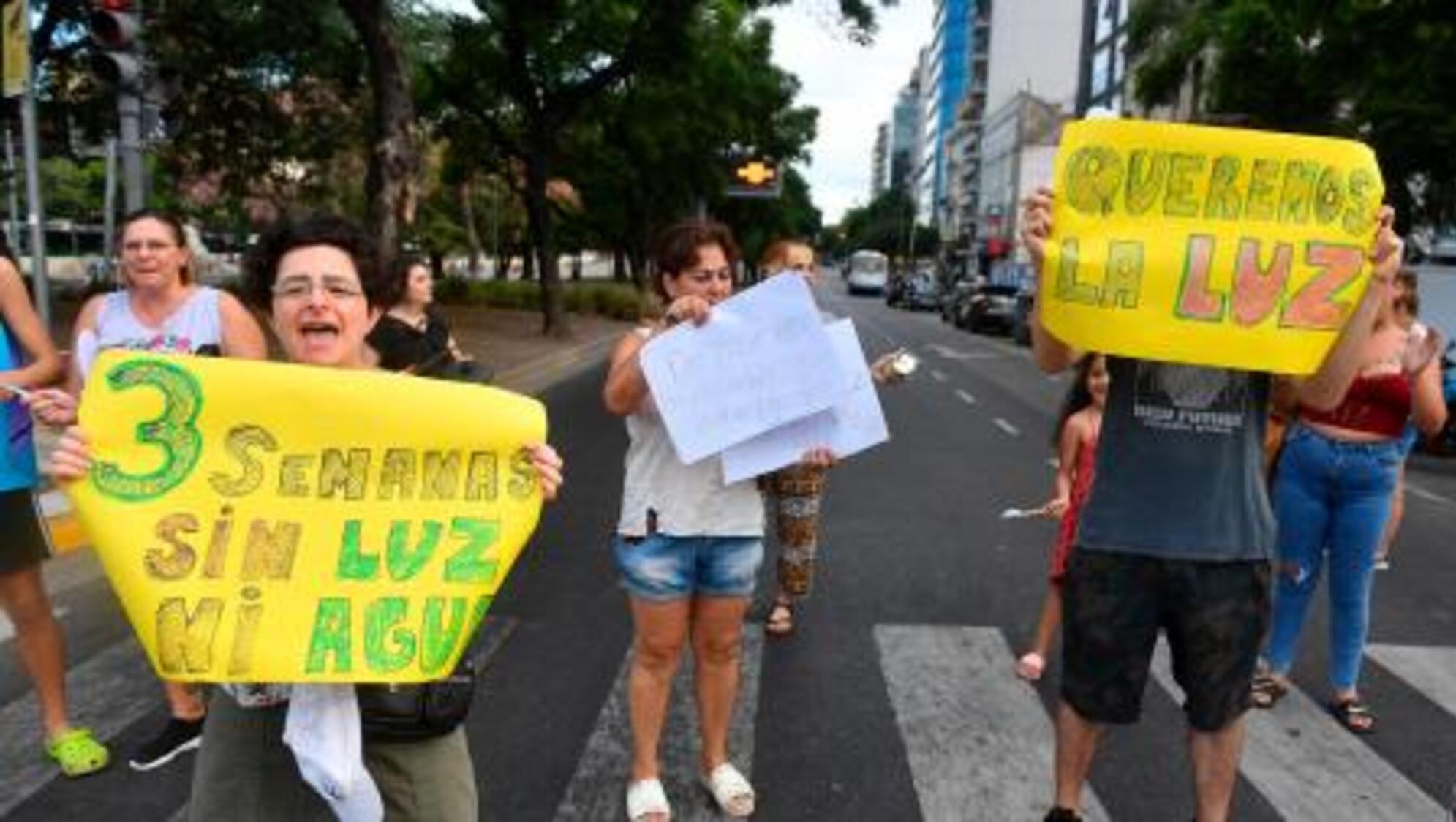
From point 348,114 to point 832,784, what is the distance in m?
24.6

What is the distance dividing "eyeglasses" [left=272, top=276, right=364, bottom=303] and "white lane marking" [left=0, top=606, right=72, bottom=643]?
361cm

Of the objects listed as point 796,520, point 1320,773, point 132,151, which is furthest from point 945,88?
point 1320,773

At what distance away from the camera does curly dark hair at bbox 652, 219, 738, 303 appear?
11.3 ft

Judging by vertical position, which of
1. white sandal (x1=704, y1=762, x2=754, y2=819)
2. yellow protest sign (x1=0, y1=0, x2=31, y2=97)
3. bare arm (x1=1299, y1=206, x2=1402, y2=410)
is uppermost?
yellow protest sign (x1=0, y1=0, x2=31, y2=97)

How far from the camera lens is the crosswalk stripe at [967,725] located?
395 cm

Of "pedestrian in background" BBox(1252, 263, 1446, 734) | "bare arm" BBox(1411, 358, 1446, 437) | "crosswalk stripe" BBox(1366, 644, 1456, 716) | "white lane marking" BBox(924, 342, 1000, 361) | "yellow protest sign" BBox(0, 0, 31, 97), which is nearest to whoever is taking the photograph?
"bare arm" BBox(1411, 358, 1446, 437)

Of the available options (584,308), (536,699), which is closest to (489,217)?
(584,308)

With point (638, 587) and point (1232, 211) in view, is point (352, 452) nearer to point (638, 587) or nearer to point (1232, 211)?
point (638, 587)

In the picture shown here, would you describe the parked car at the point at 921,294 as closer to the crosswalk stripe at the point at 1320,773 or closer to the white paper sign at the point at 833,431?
the crosswalk stripe at the point at 1320,773

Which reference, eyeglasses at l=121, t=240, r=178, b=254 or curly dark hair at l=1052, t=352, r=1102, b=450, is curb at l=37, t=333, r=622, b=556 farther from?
curly dark hair at l=1052, t=352, r=1102, b=450

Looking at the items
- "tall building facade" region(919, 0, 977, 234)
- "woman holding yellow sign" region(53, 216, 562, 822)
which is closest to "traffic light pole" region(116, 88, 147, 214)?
"woman holding yellow sign" region(53, 216, 562, 822)

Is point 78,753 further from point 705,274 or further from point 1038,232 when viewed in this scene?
point 1038,232

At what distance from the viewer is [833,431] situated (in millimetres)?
3660

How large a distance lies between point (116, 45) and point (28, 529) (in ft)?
15.6
